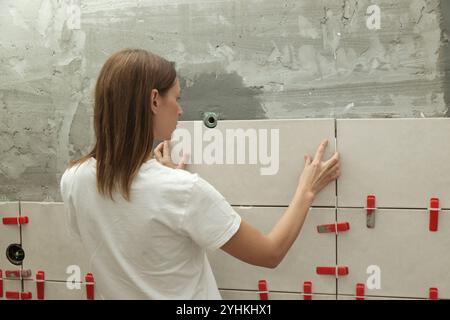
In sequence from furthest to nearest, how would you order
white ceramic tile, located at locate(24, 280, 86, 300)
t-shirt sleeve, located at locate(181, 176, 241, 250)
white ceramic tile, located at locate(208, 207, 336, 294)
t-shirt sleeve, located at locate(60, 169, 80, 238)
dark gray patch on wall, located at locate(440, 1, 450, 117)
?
white ceramic tile, located at locate(24, 280, 86, 300), white ceramic tile, located at locate(208, 207, 336, 294), dark gray patch on wall, located at locate(440, 1, 450, 117), t-shirt sleeve, located at locate(60, 169, 80, 238), t-shirt sleeve, located at locate(181, 176, 241, 250)

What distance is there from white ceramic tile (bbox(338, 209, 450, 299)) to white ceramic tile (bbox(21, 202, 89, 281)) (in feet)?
3.46

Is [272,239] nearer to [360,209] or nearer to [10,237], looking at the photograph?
[360,209]

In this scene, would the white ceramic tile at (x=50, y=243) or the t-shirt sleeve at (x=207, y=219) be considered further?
the white ceramic tile at (x=50, y=243)

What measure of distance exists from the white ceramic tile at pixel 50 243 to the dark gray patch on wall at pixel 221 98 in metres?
0.68

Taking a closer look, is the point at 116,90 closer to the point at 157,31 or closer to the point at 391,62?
the point at 157,31

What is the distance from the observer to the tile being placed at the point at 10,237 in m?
2.01

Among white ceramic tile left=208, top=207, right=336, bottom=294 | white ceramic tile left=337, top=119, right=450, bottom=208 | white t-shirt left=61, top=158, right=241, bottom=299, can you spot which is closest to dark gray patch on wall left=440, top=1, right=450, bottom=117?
white ceramic tile left=337, top=119, right=450, bottom=208

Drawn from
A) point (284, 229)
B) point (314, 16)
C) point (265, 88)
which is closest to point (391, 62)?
point (314, 16)

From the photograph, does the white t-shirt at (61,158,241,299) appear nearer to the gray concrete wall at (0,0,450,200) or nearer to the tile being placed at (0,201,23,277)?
the gray concrete wall at (0,0,450,200)

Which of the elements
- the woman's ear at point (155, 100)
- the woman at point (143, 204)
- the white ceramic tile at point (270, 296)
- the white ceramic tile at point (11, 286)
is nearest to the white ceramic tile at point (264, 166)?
the white ceramic tile at point (270, 296)

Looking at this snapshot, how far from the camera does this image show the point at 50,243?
198 cm

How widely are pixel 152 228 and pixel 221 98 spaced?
81cm

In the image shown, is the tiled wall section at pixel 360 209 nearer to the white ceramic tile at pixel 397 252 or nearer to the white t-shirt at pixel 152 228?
the white ceramic tile at pixel 397 252

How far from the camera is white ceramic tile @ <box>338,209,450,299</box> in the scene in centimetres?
164
